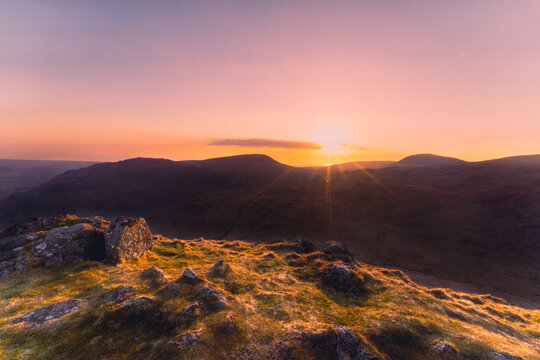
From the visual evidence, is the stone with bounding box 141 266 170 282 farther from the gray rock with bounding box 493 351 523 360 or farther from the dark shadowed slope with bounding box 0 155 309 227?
the dark shadowed slope with bounding box 0 155 309 227

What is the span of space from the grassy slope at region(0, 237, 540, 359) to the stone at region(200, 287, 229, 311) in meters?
0.54

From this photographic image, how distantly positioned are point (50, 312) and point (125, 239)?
7722 millimetres

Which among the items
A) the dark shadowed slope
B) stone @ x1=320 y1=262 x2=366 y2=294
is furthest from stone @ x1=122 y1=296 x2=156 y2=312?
the dark shadowed slope

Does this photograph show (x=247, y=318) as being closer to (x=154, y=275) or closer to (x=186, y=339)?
(x=186, y=339)

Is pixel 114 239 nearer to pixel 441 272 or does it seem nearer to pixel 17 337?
pixel 17 337

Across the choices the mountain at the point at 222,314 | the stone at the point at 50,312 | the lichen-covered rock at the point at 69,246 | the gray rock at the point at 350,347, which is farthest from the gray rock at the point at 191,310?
the lichen-covered rock at the point at 69,246

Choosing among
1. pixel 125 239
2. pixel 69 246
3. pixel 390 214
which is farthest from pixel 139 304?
pixel 390 214

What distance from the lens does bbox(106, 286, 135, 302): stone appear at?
40.3 feet

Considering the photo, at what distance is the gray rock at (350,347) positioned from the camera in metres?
9.23

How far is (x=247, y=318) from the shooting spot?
37.6 feet

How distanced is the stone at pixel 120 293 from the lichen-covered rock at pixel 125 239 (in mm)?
5372

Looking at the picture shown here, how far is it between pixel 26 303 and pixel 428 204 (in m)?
68.5

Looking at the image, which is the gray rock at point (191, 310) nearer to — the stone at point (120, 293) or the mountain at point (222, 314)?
the mountain at point (222, 314)

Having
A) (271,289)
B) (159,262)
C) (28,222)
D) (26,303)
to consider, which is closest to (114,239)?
(159,262)
